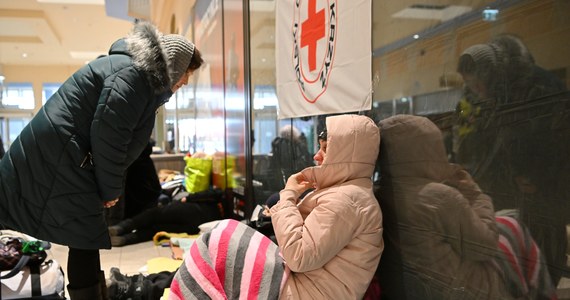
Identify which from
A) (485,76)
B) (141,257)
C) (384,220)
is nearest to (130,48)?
(384,220)

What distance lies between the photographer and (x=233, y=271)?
5.27 ft

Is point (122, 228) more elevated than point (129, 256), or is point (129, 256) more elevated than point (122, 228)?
point (122, 228)

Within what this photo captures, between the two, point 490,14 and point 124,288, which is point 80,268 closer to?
point 124,288

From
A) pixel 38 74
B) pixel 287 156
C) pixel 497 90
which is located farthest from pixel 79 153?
pixel 38 74

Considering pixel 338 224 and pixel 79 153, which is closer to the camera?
pixel 338 224

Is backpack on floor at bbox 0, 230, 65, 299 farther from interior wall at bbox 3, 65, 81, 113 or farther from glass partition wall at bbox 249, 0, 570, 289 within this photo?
interior wall at bbox 3, 65, 81, 113

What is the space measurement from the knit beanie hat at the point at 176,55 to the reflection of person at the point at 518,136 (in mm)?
1151

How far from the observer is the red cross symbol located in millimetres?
2137

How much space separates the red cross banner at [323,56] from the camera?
6.03 ft

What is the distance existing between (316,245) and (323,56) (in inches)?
39.0

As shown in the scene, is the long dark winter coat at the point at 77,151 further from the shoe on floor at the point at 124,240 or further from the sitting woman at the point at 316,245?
the shoe on floor at the point at 124,240

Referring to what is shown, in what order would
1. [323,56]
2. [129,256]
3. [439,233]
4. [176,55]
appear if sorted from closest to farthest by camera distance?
[439,233] < [176,55] < [323,56] < [129,256]

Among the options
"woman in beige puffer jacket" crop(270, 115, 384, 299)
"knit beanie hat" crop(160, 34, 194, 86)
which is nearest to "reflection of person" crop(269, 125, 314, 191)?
"woman in beige puffer jacket" crop(270, 115, 384, 299)

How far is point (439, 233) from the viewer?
4.76 feet
